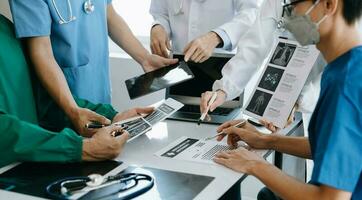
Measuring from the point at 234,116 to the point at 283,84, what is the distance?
0.26m

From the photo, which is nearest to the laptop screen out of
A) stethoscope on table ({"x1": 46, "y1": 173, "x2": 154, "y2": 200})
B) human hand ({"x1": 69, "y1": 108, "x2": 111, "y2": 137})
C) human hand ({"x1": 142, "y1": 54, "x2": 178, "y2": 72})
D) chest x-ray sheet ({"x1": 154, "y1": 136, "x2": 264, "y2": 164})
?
human hand ({"x1": 142, "y1": 54, "x2": 178, "y2": 72})

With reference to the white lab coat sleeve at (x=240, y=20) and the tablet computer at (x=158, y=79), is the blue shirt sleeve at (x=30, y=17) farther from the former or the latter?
the white lab coat sleeve at (x=240, y=20)

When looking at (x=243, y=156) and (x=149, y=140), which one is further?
(x=149, y=140)

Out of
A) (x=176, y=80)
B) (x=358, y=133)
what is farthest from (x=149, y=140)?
(x=358, y=133)

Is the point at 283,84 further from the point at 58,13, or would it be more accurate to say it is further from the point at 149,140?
the point at 58,13

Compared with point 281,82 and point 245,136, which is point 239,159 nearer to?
point 245,136

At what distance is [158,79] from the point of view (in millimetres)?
1845

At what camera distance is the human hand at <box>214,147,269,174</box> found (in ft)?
4.67

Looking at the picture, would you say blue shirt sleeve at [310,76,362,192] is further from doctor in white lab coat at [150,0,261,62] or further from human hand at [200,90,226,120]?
doctor in white lab coat at [150,0,261,62]

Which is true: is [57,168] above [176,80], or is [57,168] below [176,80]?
below

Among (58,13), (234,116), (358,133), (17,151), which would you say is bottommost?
(234,116)

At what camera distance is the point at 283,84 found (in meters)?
1.82

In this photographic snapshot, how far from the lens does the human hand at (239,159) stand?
1.42 meters

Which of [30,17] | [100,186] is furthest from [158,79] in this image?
[100,186]
